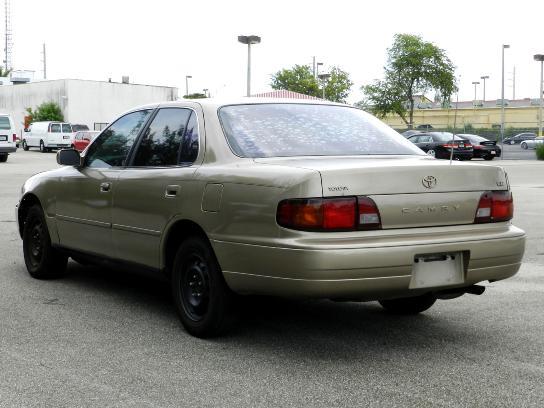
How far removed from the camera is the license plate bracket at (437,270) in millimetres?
4660

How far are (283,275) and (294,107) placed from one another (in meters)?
1.65

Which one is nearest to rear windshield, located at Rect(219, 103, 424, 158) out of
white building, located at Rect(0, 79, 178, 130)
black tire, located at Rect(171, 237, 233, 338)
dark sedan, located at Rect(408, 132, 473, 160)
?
black tire, located at Rect(171, 237, 233, 338)

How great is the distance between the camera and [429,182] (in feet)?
15.6

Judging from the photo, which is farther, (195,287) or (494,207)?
(195,287)

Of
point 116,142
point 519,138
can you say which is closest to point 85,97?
point 519,138

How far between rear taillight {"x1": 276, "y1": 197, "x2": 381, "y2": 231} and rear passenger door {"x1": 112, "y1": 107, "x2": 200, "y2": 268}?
2.93 feet

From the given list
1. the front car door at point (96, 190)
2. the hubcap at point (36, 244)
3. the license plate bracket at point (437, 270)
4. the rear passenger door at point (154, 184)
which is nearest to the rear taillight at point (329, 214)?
the license plate bracket at point (437, 270)

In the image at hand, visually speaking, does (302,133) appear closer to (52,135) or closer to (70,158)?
(70,158)

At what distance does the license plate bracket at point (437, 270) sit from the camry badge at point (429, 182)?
0.40m

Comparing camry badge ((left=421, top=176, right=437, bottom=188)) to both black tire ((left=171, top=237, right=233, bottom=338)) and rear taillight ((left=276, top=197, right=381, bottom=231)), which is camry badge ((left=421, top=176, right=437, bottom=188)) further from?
black tire ((left=171, top=237, right=233, bottom=338))

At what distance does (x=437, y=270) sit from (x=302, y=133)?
1.33 m

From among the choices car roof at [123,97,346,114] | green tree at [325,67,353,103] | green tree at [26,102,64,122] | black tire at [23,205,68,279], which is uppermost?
green tree at [325,67,353,103]

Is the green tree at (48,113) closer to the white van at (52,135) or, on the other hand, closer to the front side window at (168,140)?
the white van at (52,135)

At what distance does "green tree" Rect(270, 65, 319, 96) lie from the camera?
8212 cm
